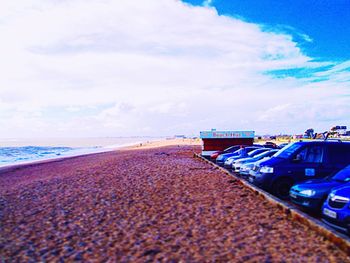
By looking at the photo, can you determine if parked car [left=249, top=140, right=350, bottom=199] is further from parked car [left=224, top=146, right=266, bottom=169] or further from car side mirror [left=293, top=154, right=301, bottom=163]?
parked car [left=224, top=146, right=266, bottom=169]

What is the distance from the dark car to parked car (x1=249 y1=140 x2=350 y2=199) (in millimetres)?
2136

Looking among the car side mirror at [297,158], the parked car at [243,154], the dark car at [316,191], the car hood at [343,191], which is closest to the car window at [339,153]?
the car side mirror at [297,158]

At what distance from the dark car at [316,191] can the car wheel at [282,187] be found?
7.39ft

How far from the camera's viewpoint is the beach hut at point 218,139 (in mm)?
28969

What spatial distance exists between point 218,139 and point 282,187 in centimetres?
1864

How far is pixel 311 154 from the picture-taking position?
10.7m

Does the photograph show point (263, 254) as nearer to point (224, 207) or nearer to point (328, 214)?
point (328, 214)

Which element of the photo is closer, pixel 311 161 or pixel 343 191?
pixel 343 191

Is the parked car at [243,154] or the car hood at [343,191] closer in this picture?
the car hood at [343,191]

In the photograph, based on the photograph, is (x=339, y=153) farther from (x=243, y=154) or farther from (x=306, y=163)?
(x=243, y=154)

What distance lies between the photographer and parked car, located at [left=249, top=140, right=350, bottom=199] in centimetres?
1042

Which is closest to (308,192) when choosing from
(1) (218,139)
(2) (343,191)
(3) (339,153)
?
(2) (343,191)

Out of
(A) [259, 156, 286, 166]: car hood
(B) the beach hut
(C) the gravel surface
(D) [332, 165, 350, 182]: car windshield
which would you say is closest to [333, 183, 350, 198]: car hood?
(C) the gravel surface

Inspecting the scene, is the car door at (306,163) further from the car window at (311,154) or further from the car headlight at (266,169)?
the car headlight at (266,169)
